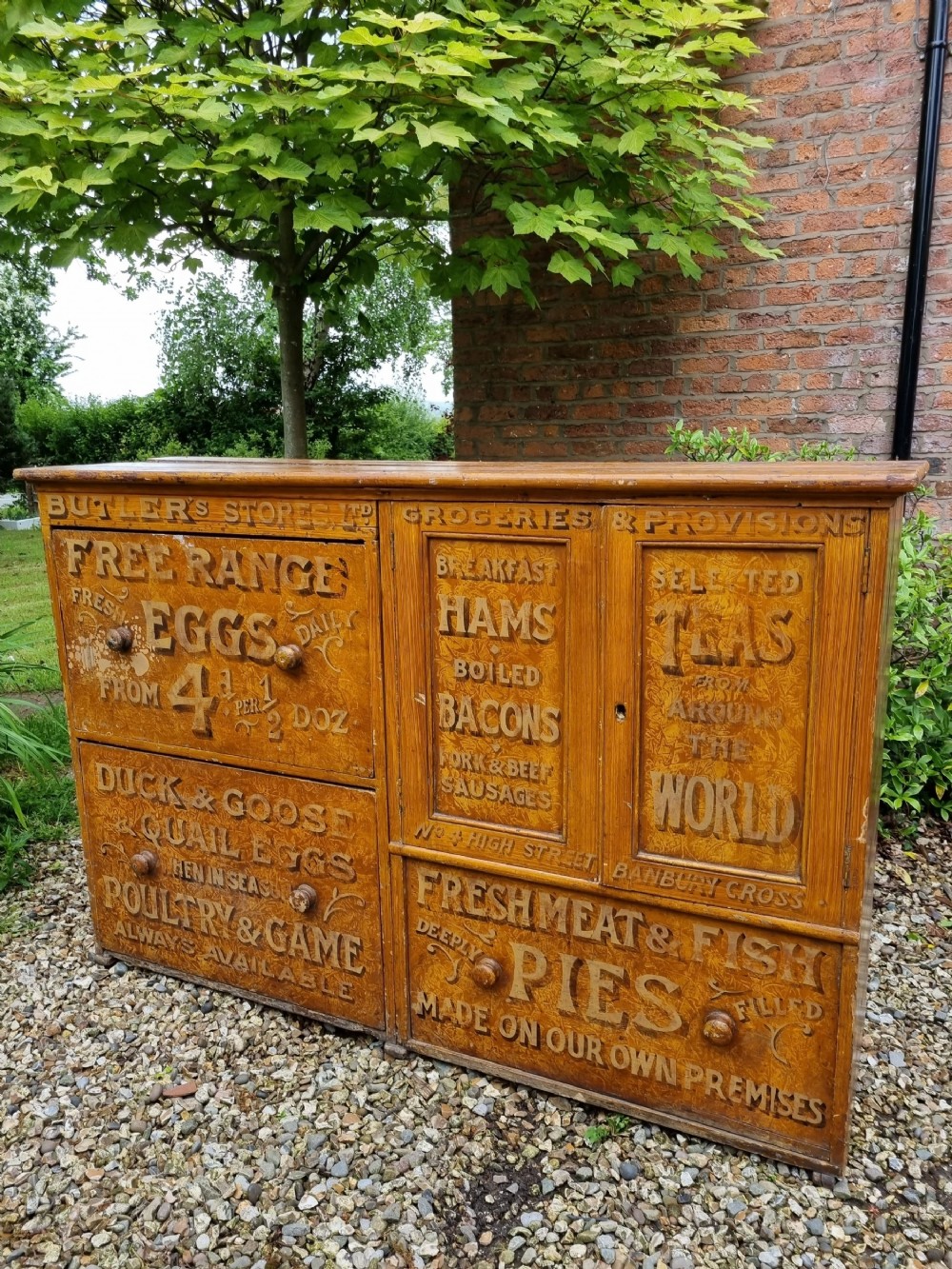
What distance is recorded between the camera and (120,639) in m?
2.27

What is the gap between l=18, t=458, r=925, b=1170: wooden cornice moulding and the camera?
1.62m

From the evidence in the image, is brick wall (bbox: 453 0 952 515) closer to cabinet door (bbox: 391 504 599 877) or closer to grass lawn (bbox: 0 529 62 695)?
cabinet door (bbox: 391 504 599 877)

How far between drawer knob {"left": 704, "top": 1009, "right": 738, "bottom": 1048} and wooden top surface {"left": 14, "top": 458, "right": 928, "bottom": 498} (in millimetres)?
1023

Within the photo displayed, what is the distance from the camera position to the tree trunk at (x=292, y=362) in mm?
4051

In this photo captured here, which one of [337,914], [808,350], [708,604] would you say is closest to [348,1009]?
[337,914]

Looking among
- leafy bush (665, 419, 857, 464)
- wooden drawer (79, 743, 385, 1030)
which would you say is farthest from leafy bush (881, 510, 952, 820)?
wooden drawer (79, 743, 385, 1030)

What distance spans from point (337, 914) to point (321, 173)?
8.61 ft

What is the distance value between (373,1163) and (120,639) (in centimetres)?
136

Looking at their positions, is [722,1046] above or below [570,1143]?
above

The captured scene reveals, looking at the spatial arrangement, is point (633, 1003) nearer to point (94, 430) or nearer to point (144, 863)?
point (144, 863)

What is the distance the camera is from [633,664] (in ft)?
5.63

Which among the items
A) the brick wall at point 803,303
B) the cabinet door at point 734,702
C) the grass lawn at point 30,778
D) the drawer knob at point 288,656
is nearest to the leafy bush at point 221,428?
the grass lawn at point 30,778

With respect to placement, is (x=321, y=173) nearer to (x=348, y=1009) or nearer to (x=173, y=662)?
(x=173, y=662)

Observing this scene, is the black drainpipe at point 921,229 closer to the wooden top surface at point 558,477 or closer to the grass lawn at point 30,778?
the wooden top surface at point 558,477
